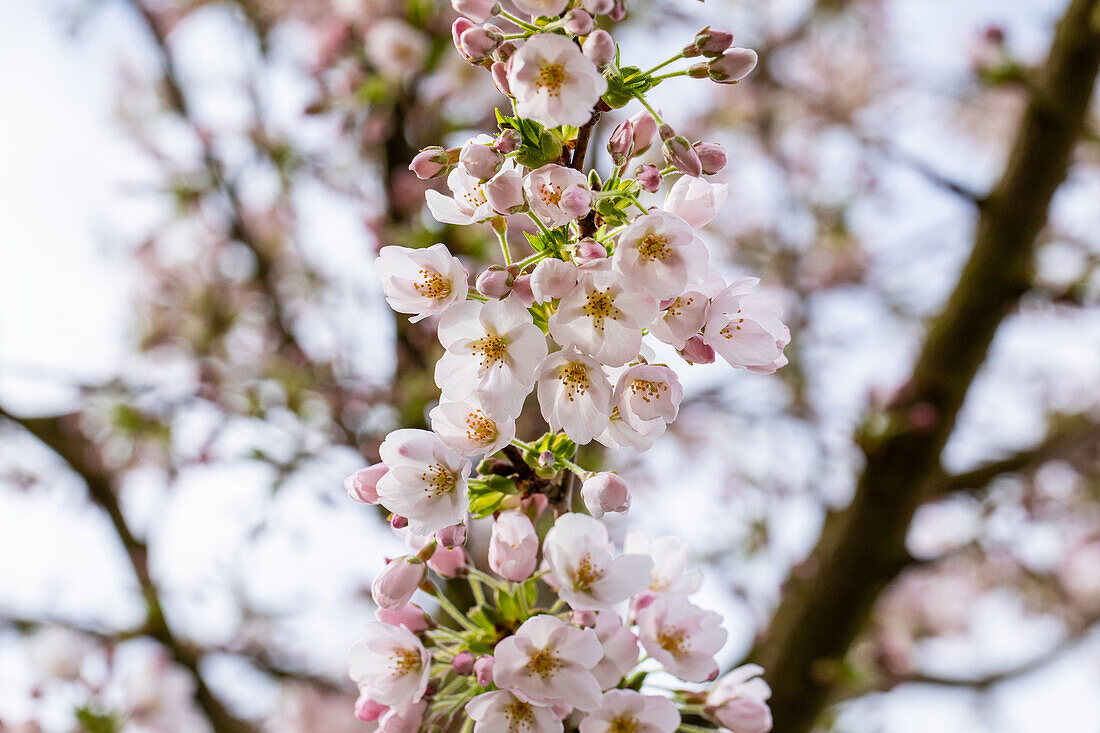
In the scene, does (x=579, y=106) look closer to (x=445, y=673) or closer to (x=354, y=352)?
(x=445, y=673)

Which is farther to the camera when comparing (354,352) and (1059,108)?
(354,352)

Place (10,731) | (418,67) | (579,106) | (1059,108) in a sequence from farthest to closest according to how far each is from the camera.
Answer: (418,67) → (1059,108) → (10,731) → (579,106)

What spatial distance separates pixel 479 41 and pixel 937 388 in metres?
2.16

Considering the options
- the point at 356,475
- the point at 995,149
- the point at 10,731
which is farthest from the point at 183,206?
the point at 995,149

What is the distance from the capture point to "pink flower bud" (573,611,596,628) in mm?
811

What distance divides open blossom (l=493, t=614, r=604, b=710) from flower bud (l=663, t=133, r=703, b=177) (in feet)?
1.52

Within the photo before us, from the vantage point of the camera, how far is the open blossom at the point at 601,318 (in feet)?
2.35

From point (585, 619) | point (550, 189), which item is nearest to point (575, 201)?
point (550, 189)


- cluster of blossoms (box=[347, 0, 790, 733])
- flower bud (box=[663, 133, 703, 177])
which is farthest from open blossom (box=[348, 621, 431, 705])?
flower bud (box=[663, 133, 703, 177])

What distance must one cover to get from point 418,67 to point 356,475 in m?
2.28

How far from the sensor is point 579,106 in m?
0.72

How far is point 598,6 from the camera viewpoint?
73 cm

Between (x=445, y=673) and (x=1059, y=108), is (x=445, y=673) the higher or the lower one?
the lower one

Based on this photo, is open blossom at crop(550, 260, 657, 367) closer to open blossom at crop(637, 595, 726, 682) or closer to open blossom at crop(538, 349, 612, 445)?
open blossom at crop(538, 349, 612, 445)
